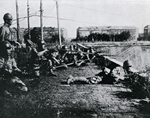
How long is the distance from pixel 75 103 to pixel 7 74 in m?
1.11

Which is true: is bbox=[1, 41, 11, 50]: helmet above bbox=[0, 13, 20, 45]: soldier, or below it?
below

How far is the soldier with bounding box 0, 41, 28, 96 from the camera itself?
280cm

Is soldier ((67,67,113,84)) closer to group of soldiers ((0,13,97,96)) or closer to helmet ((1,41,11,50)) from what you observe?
group of soldiers ((0,13,97,96))

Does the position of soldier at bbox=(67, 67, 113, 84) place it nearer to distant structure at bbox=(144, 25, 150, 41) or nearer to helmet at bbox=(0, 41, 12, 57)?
helmet at bbox=(0, 41, 12, 57)

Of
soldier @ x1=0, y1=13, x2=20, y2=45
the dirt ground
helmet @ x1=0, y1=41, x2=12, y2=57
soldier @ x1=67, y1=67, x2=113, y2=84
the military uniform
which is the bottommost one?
the dirt ground

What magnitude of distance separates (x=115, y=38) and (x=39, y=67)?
7.60 metres

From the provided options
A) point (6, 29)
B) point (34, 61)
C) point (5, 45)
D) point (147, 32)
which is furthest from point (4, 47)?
point (147, 32)

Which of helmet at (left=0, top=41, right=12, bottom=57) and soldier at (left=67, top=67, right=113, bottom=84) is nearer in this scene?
helmet at (left=0, top=41, right=12, bottom=57)

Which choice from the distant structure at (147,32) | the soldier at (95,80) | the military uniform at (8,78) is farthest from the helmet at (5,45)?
the distant structure at (147,32)

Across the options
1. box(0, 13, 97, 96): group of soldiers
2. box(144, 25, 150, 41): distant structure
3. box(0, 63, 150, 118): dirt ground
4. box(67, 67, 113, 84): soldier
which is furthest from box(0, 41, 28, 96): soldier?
box(144, 25, 150, 41): distant structure

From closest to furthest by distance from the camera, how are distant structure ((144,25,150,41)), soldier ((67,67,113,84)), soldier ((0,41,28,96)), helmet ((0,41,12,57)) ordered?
1. soldier ((0,41,28,96))
2. helmet ((0,41,12,57))
3. soldier ((67,67,113,84))
4. distant structure ((144,25,150,41))

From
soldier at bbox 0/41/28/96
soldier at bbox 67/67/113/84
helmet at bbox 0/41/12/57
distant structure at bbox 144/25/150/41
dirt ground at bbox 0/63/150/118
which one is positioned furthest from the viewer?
distant structure at bbox 144/25/150/41

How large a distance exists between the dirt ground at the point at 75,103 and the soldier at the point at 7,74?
0.13 m

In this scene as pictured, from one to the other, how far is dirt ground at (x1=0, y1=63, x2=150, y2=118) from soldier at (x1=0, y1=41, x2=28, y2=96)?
5.2 inches
